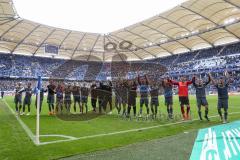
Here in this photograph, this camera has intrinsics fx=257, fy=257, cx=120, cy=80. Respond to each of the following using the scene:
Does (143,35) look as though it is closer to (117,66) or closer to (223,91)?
(117,66)

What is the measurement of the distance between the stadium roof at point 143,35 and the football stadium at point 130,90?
0.50ft

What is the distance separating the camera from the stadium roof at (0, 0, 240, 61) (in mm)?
32312

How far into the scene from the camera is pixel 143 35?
4262 cm

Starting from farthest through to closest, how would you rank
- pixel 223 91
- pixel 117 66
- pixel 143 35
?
1. pixel 117 66
2. pixel 143 35
3. pixel 223 91

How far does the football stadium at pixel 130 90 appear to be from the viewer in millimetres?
6848

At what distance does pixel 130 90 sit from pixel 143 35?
30.4 metres

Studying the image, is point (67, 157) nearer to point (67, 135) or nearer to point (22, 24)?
point (67, 135)

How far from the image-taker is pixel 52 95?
1546cm

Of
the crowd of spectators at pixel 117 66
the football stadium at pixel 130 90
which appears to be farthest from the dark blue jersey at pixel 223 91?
the crowd of spectators at pixel 117 66

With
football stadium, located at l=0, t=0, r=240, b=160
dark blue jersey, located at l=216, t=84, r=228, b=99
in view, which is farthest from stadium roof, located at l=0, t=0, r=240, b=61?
dark blue jersey, located at l=216, t=84, r=228, b=99

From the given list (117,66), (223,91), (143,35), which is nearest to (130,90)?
(223,91)

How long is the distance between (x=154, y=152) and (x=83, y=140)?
2.52 metres

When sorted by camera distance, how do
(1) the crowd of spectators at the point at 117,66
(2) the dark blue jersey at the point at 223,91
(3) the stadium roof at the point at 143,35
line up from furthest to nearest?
(1) the crowd of spectators at the point at 117,66 < (3) the stadium roof at the point at 143,35 < (2) the dark blue jersey at the point at 223,91

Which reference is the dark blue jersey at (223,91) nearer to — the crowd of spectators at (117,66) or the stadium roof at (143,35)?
the stadium roof at (143,35)
